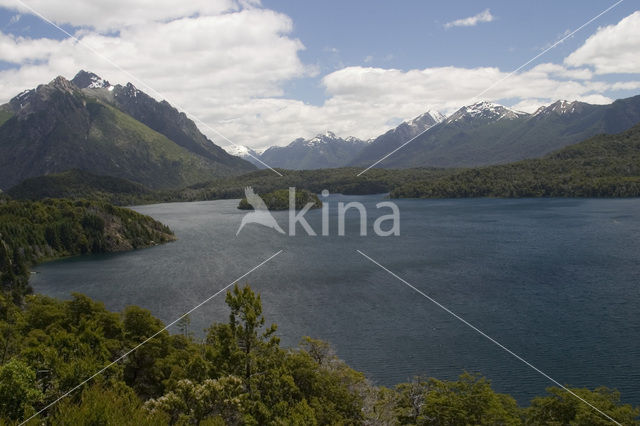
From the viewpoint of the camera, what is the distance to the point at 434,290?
194ft

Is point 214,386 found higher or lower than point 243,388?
higher

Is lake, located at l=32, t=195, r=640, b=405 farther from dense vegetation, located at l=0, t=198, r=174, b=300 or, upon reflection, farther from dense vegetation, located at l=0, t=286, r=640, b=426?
dense vegetation, located at l=0, t=286, r=640, b=426

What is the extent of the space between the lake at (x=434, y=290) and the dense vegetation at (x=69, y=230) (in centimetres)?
657

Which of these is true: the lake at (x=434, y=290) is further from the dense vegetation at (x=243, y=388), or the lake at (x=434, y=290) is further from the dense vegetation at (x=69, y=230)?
the dense vegetation at (x=243, y=388)

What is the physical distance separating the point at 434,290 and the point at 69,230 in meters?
85.2

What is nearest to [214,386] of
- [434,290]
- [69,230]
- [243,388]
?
[243,388]

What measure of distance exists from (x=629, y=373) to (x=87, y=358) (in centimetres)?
3730

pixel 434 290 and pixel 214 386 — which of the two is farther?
pixel 434 290

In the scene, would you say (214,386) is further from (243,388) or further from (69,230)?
(69,230)

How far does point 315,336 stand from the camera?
4497cm

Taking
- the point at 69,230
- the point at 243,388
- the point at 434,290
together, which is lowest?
the point at 434,290

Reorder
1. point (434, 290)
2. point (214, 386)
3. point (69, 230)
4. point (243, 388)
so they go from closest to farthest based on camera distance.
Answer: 1. point (214, 386)
2. point (243, 388)
3. point (434, 290)
4. point (69, 230)

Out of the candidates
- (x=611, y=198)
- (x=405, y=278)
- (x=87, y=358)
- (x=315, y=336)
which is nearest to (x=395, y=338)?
(x=315, y=336)

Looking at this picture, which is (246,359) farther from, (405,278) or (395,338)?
(405,278)
